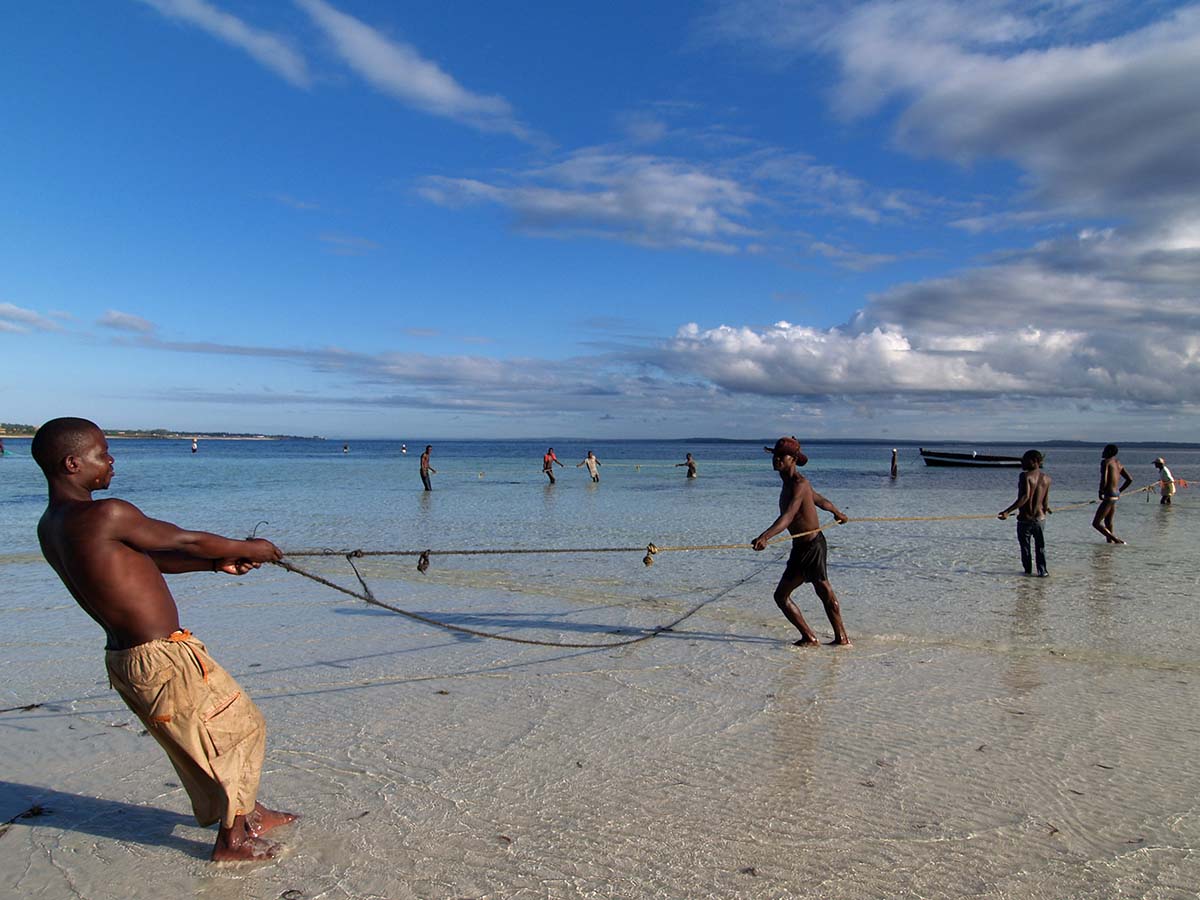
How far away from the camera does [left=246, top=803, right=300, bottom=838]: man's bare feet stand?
387 cm

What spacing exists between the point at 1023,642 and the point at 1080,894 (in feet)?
15.9

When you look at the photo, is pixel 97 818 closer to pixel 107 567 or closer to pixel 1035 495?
pixel 107 567

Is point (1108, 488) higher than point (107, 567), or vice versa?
point (107, 567)

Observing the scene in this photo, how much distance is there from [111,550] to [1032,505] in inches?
454

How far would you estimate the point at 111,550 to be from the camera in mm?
3273

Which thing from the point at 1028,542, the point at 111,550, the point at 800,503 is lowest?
the point at 1028,542

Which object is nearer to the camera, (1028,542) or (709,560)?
(1028,542)

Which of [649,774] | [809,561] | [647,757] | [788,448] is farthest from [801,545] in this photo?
[649,774]

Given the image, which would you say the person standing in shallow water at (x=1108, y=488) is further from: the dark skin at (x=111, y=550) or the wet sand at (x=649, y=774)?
the dark skin at (x=111, y=550)

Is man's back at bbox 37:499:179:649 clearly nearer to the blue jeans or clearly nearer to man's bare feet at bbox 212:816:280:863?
man's bare feet at bbox 212:816:280:863

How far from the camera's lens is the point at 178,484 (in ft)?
118

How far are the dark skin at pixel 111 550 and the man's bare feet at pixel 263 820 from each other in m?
1.10

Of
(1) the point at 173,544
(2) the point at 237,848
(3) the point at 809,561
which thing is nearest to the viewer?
(1) the point at 173,544

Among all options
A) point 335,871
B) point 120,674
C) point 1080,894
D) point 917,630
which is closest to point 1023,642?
point 917,630
